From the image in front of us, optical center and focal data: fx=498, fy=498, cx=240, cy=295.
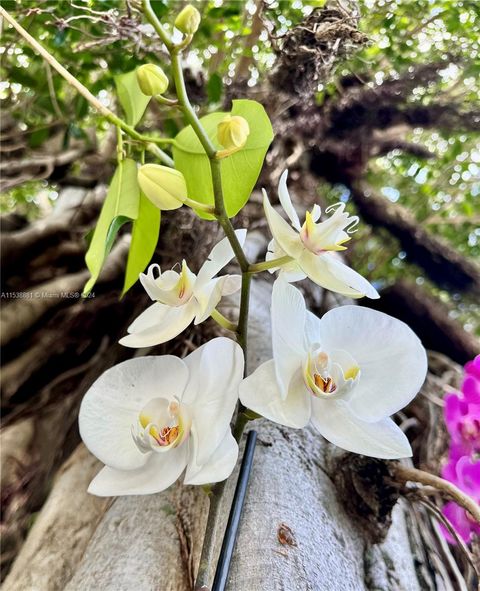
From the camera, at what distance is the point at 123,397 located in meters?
0.40

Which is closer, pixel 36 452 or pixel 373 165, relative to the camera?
pixel 36 452

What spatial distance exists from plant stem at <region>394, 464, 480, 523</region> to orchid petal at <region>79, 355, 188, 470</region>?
0.85 ft

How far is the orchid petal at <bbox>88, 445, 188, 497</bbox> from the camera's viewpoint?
1.20 feet

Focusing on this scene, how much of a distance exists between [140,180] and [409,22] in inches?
24.4

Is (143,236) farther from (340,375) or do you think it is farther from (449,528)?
(449,528)

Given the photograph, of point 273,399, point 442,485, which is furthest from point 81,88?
point 442,485

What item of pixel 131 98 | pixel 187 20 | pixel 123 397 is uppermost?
pixel 187 20

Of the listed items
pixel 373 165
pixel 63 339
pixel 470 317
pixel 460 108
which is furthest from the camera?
pixel 373 165

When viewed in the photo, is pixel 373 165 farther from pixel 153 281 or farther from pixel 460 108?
pixel 153 281

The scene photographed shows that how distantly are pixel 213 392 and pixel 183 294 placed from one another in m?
0.08

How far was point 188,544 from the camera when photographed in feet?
1.56

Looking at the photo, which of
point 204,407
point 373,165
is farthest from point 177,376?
point 373,165

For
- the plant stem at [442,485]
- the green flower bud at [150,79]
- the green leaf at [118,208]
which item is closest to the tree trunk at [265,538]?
the plant stem at [442,485]

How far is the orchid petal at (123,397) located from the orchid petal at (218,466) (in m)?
0.06
